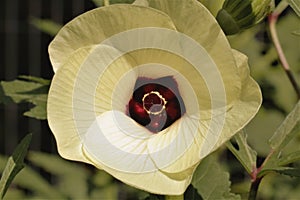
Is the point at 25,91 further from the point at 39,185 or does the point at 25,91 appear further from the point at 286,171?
the point at 39,185

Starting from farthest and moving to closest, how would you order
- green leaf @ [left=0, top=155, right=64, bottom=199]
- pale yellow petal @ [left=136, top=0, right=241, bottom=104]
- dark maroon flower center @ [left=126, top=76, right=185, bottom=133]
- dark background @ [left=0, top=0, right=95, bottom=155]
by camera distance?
dark background @ [left=0, top=0, right=95, bottom=155]
green leaf @ [left=0, top=155, right=64, bottom=199]
dark maroon flower center @ [left=126, top=76, right=185, bottom=133]
pale yellow petal @ [left=136, top=0, right=241, bottom=104]

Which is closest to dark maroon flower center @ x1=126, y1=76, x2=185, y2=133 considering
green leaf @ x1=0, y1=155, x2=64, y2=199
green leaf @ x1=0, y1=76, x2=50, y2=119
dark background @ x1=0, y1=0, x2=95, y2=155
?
green leaf @ x1=0, y1=76, x2=50, y2=119

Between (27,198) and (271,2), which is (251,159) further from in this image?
(27,198)

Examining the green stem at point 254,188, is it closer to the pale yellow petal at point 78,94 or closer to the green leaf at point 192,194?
the green leaf at point 192,194

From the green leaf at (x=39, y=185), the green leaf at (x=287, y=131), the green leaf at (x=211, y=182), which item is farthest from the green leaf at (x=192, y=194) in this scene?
the green leaf at (x=39, y=185)

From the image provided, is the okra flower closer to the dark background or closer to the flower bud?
the flower bud

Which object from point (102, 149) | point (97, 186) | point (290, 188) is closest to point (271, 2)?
point (102, 149)

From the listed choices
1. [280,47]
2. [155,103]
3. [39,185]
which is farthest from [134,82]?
[39,185]
